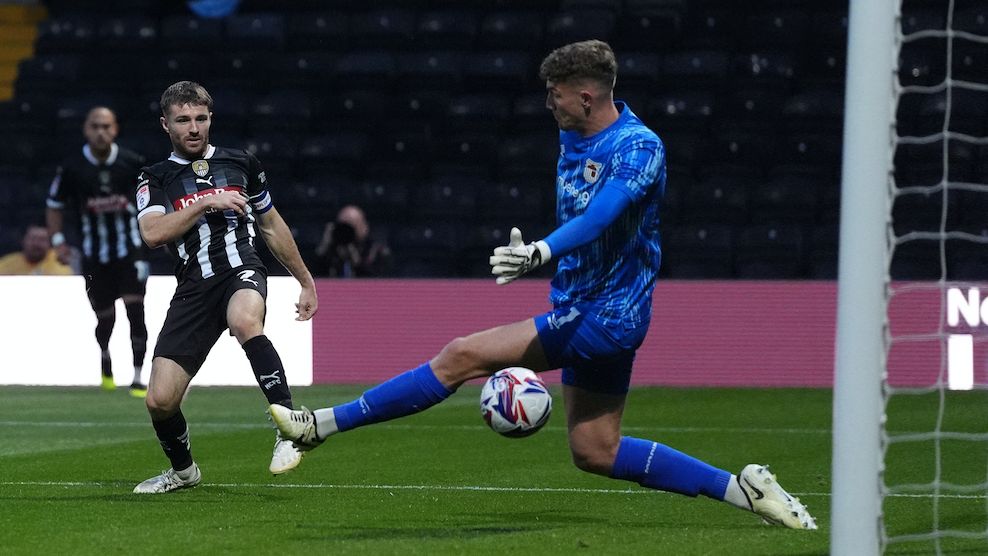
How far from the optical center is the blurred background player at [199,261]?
22.3 feet

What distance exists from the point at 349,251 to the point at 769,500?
10011 millimetres

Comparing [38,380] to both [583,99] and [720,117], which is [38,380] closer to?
[720,117]

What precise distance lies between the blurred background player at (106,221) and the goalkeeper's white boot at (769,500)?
8043 millimetres

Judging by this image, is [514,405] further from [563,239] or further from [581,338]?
[563,239]

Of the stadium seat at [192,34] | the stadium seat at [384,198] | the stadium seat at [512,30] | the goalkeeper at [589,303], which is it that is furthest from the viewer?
the stadium seat at [192,34]

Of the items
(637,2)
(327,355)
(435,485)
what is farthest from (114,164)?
(637,2)

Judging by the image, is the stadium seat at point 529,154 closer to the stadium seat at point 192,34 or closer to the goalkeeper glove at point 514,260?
the stadium seat at point 192,34

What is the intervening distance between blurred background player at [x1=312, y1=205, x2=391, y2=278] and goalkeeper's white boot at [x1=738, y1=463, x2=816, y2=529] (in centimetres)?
991

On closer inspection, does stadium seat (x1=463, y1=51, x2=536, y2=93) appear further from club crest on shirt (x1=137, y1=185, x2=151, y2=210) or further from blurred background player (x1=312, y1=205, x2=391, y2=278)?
club crest on shirt (x1=137, y1=185, x2=151, y2=210)

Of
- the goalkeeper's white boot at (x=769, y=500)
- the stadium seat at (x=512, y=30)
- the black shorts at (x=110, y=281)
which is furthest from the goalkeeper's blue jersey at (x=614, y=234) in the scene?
the stadium seat at (x=512, y=30)

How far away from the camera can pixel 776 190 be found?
1627 cm

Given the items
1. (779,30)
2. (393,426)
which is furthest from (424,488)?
(779,30)

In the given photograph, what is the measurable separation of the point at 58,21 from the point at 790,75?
8932 mm

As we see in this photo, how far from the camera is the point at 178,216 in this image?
6.68m
